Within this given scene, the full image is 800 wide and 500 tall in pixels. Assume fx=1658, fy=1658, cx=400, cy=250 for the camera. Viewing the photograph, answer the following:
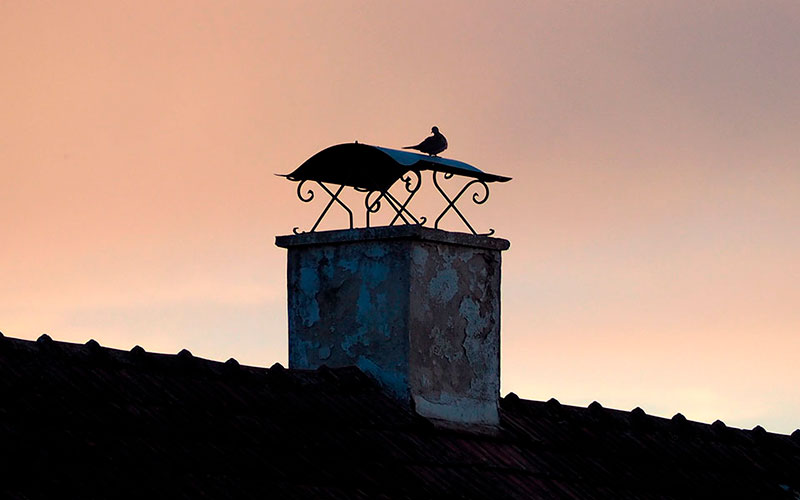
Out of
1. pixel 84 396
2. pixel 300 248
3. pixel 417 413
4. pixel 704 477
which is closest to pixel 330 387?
pixel 417 413

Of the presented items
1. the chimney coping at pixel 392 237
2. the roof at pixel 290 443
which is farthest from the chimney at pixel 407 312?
the roof at pixel 290 443

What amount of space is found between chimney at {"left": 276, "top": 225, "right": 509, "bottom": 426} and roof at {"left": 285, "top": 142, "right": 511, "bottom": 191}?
539 millimetres

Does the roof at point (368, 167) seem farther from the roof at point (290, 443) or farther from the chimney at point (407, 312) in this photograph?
the roof at point (290, 443)

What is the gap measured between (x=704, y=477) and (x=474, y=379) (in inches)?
74.7

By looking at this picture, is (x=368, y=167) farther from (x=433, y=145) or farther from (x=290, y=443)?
(x=290, y=443)

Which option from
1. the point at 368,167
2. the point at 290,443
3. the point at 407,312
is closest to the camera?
the point at 290,443

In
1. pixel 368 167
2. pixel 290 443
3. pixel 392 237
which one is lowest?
pixel 290 443

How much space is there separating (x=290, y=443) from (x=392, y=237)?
2.15m

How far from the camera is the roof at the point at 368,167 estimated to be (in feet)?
38.3

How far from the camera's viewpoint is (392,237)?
1118cm

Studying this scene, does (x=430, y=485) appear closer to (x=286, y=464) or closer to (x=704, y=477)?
(x=286, y=464)

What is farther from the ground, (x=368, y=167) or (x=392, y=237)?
(x=368, y=167)

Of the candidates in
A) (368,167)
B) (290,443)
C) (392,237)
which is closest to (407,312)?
(392,237)

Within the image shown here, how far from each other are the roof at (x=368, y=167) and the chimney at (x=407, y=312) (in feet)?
1.77
